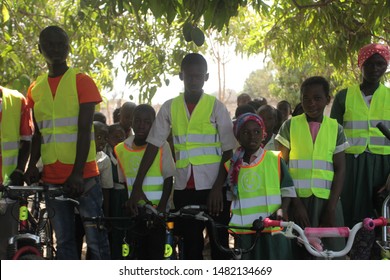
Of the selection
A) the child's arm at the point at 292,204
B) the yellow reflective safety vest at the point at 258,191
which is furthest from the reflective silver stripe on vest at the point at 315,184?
the yellow reflective safety vest at the point at 258,191

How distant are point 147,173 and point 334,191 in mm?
1292

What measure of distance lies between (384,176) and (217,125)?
1306 mm

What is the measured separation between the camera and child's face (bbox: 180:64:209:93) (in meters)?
4.25

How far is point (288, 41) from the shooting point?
718 centimetres

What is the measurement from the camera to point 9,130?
4070 millimetres

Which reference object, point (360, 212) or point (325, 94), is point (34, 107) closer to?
point (325, 94)

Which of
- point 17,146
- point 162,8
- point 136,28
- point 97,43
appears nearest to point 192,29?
point 162,8

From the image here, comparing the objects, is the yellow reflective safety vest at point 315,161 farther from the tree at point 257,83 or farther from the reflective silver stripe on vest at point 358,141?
the tree at point 257,83

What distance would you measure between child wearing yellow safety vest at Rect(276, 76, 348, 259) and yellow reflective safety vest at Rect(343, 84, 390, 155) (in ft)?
1.43

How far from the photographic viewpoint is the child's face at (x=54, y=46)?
12.9ft

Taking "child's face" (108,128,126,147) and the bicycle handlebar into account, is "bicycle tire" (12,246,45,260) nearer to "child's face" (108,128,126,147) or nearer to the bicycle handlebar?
the bicycle handlebar

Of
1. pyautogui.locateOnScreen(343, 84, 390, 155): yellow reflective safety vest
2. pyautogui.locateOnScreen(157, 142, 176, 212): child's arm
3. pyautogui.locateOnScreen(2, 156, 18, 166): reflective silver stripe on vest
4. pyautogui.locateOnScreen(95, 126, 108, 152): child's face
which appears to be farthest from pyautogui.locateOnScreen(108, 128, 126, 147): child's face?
pyautogui.locateOnScreen(343, 84, 390, 155): yellow reflective safety vest

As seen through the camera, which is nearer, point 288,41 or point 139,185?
point 139,185

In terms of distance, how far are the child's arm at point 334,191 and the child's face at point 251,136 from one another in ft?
1.81
